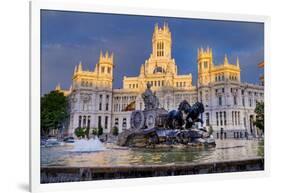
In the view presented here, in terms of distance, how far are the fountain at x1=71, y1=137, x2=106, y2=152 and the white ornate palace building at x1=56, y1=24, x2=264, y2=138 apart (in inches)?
5.1

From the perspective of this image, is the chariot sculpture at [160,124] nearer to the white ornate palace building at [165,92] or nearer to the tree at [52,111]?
the white ornate palace building at [165,92]

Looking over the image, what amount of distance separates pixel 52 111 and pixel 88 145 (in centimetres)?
49

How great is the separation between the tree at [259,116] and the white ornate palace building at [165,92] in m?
0.05

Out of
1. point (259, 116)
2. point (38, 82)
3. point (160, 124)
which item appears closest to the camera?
point (38, 82)

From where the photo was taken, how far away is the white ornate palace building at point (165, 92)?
4.65 m

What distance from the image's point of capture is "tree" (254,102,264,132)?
5320mm

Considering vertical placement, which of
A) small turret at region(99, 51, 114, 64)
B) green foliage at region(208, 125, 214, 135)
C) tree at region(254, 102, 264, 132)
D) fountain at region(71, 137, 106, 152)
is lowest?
fountain at region(71, 137, 106, 152)

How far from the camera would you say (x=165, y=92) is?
4922 millimetres

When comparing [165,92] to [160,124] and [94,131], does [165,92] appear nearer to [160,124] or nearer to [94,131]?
[160,124]

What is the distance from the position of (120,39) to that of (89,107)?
0.73 metres

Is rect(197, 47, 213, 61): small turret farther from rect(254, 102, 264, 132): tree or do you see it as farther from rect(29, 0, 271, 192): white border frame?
rect(254, 102, 264, 132): tree

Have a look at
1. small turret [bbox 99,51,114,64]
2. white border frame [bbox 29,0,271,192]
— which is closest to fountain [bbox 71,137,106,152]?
white border frame [bbox 29,0,271,192]

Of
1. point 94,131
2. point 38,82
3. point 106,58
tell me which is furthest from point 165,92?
point 38,82
